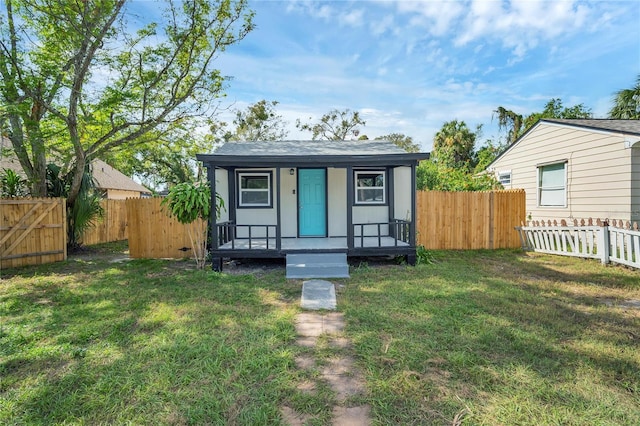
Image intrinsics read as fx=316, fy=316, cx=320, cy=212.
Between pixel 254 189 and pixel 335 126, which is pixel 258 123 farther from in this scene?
pixel 254 189

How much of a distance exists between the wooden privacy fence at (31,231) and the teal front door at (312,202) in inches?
242

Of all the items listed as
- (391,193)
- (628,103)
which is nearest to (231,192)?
(391,193)

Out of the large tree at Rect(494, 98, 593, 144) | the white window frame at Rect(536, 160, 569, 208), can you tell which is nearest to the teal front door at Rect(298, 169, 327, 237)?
the white window frame at Rect(536, 160, 569, 208)

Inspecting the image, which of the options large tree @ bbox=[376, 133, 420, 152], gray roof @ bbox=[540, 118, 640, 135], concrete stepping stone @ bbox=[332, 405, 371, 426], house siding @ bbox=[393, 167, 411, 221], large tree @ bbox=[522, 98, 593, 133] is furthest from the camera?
large tree @ bbox=[376, 133, 420, 152]

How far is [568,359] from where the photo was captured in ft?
9.64

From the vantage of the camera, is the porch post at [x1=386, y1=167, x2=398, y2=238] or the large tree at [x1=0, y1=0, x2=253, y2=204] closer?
the large tree at [x1=0, y1=0, x2=253, y2=204]

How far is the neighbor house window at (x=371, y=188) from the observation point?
873cm

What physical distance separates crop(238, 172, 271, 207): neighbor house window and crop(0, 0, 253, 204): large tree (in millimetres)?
2603

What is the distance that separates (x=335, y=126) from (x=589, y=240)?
19708mm

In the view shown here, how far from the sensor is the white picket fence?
628 centimetres

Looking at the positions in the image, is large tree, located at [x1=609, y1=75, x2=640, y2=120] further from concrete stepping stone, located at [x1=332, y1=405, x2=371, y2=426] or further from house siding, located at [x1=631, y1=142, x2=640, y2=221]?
concrete stepping stone, located at [x1=332, y1=405, x2=371, y2=426]

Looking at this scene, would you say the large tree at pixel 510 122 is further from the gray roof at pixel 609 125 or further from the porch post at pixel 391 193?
the porch post at pixel 391 193

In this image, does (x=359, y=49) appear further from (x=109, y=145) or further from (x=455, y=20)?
(x=109, y=145)

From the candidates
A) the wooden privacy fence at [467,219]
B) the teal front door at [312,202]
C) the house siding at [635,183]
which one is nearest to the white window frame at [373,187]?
the teal front door at [312,202]
